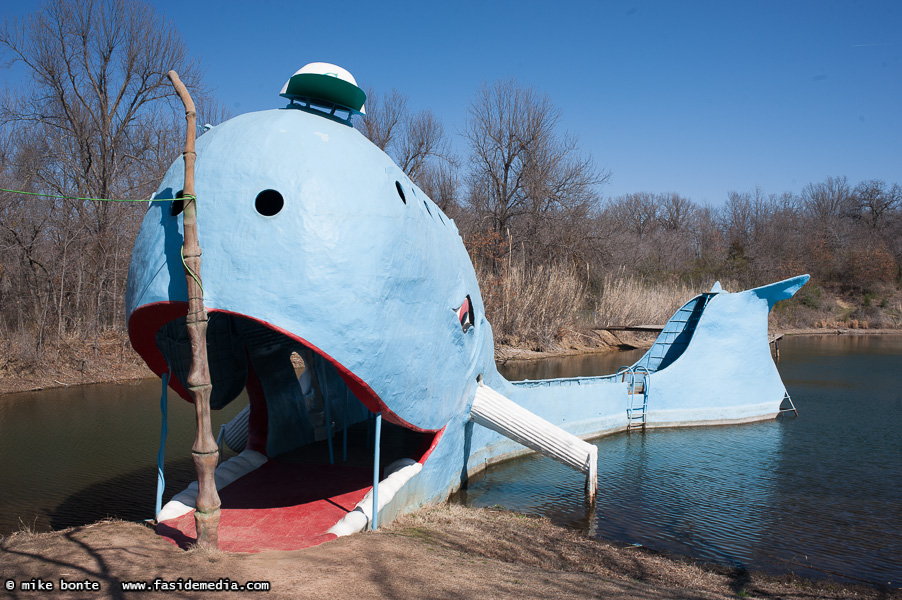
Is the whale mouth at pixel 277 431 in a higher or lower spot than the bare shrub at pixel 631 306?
lower

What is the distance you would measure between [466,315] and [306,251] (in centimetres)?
387

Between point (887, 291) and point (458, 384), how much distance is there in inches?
2085

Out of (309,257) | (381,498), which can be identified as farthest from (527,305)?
(309,257)

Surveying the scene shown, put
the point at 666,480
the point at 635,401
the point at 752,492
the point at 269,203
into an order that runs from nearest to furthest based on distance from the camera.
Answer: the point at 269,203, the point at 752,492, the point at 666,480, the point at 635,401

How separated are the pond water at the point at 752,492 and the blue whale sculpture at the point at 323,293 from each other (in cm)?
97

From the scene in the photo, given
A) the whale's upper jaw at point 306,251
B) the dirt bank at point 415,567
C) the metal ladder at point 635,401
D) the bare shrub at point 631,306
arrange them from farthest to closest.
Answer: the bare shrub at point 631,306, the metal ladder at point 635,401, the whale's upper jaw at point 306,251, the dirt bank at point 415,567

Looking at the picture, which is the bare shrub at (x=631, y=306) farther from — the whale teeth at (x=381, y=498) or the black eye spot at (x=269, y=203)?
the black eye spot at (x=269, y=203)

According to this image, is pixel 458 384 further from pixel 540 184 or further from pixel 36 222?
pixel 540 184

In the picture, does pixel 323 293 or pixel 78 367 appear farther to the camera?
pixel 78 367

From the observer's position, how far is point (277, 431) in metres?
11.0

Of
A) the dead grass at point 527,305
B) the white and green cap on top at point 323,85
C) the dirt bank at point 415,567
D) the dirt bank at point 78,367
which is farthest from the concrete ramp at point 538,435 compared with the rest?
the dead grass at point 527,305

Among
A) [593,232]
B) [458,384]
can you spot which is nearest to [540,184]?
[593,232]

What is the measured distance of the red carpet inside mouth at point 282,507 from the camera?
7.09m

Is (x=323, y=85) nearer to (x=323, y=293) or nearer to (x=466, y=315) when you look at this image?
(x=323, y=293)
